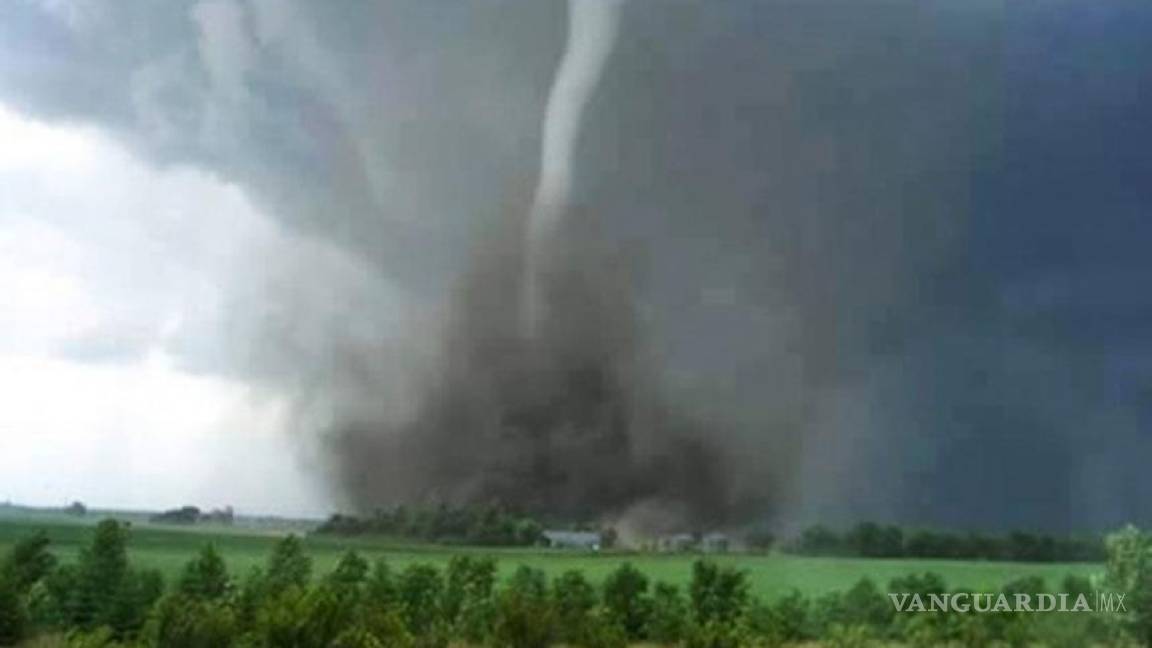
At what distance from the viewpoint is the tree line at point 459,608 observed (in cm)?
1513

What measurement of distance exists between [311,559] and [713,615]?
864 centimetres

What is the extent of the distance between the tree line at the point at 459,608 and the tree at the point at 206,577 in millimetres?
34

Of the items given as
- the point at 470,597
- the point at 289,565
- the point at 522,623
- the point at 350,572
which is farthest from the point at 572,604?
the point at 289,565

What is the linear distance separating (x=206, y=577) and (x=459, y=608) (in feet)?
15.1

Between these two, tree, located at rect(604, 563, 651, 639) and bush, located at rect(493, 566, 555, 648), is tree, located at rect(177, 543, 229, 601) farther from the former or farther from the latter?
tree, located at rect(604, 563, 651, 639)

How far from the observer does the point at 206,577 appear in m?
20.1

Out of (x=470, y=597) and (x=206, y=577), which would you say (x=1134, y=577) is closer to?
(x=470, y=597)

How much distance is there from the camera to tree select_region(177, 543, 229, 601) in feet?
64.1

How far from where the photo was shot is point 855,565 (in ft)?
98.6

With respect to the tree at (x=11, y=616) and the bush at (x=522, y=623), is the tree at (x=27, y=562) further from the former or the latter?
the bush at (x=522, y=623)

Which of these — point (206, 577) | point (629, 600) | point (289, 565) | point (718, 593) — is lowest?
point (629, 600)

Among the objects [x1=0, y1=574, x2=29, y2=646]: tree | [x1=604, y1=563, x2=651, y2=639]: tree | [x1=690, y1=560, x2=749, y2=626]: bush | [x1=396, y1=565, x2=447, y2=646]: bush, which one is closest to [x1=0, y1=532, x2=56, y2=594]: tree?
[x1=0, y1=574, x2=29, y2=646]: tree

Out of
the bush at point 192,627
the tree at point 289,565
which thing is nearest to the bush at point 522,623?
the bush at point 192,627

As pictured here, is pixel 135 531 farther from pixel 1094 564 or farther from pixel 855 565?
pixel 1094 564
